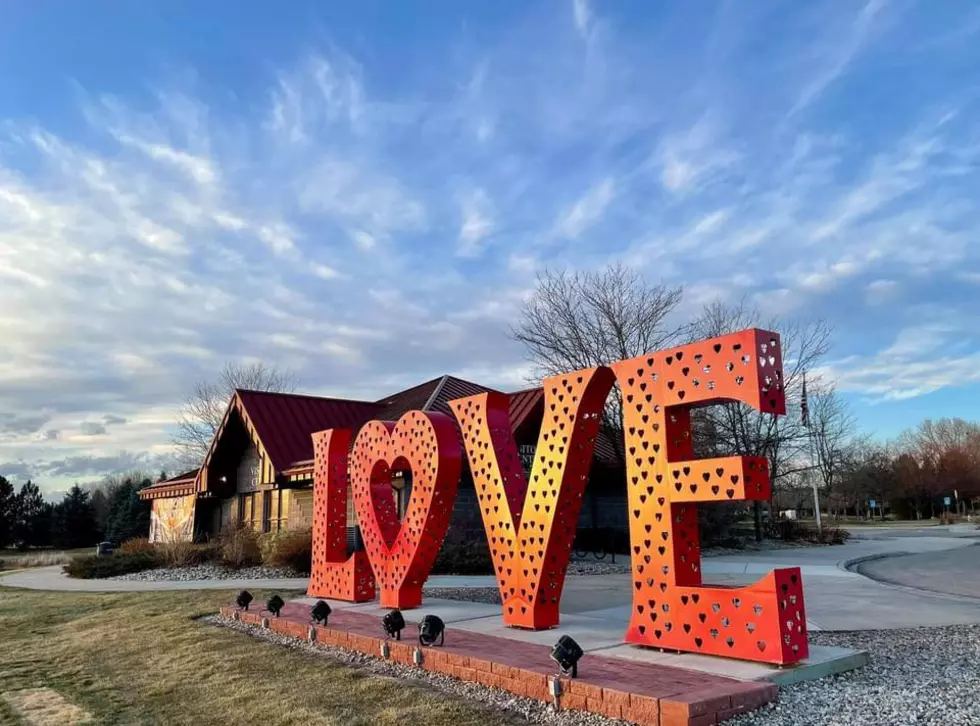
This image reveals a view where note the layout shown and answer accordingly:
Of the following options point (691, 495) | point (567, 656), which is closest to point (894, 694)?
point (691, 495)

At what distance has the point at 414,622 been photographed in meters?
8.66

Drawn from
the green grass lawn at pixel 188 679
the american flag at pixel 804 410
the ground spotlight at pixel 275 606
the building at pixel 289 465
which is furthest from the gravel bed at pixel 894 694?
the american flag at pixel 804 410

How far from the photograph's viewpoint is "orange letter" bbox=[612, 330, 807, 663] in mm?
5918

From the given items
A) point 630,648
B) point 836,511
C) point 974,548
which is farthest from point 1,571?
point 836,511

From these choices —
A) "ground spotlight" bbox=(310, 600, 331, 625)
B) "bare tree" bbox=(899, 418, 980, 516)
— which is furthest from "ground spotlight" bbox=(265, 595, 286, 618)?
"bare tree" bbox=(899, 418, 980, 516)

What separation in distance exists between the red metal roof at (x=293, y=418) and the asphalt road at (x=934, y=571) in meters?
15.7

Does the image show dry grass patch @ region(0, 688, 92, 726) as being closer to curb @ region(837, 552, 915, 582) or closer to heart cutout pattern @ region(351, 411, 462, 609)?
heart cutout pattern @ region(351, 411, 462, 609)

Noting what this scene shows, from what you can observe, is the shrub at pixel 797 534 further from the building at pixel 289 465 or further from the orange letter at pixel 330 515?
the orange letter at pixel 330 515

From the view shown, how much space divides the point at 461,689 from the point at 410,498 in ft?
14.3

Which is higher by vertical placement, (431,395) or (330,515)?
(431,395)

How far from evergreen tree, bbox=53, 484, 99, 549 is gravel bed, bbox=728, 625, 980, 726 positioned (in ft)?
156

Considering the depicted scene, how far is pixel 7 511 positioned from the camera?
43469mm

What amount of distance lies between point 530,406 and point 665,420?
13455mm

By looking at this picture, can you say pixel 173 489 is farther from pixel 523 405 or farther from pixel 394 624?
pixel 394 624
